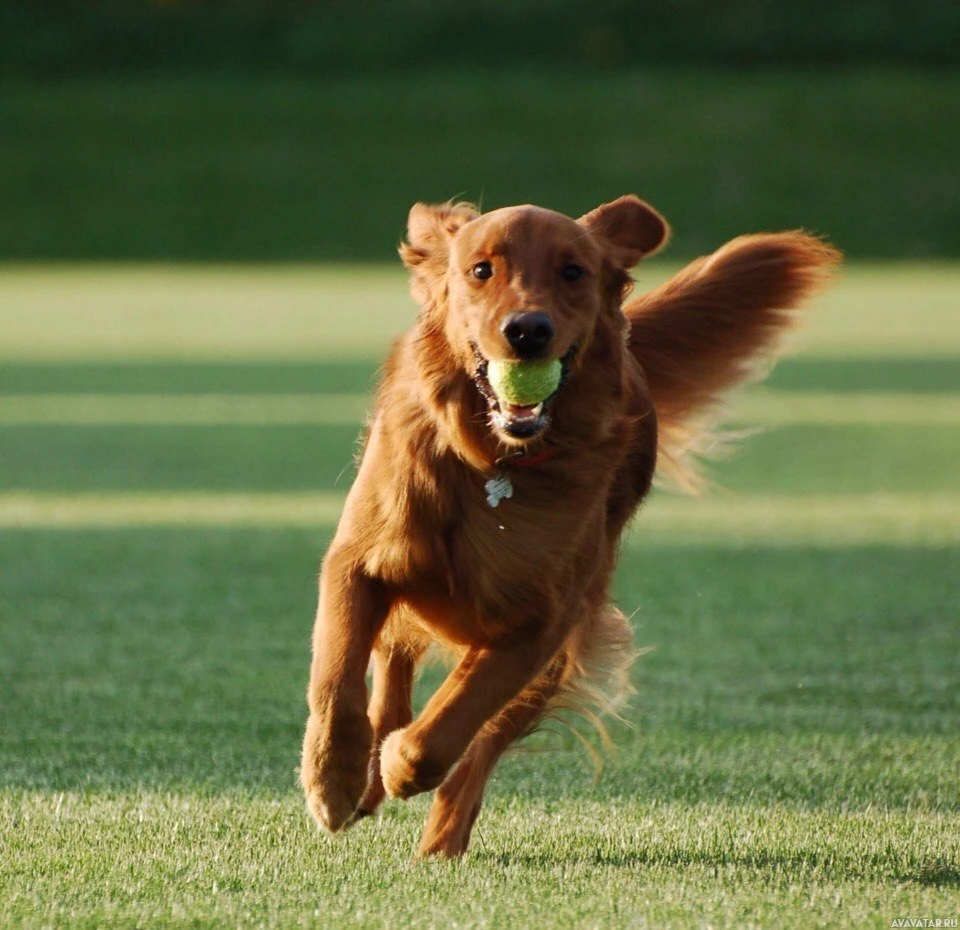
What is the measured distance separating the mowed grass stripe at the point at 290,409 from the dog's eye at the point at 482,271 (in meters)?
7.26

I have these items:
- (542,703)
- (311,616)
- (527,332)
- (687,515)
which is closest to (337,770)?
(542,703)

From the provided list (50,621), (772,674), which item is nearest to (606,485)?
(772,674)

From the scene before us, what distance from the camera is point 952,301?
21562mm

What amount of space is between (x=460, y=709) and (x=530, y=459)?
1.55 feet

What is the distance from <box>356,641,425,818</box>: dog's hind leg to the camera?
3535 millimetres

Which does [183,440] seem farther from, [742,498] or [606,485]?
[606,485]

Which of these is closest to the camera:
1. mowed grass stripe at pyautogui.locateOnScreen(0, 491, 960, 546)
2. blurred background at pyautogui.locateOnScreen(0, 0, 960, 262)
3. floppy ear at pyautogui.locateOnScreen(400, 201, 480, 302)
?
floppy ear at pyautogui.locateOnScreen(400, 201, 480, 302)

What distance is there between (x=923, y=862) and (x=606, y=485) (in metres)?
0.88

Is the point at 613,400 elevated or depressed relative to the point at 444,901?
elevated

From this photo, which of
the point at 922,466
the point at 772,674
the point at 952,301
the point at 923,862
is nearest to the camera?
the point at 923,862

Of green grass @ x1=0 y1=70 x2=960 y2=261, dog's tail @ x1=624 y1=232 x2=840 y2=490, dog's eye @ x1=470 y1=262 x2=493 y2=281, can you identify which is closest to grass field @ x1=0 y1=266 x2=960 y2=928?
dog's tail @ x1=624 y1=232 x2=840 y2=490

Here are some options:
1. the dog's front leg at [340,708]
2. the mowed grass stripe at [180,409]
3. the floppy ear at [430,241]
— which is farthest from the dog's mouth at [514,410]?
the mowed grass stripe at [180,409]

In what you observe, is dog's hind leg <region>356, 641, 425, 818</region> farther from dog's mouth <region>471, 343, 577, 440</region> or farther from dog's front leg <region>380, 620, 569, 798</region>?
dog's mouth <region>471, 343, 577, 440</region>

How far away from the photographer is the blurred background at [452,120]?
33031mm
